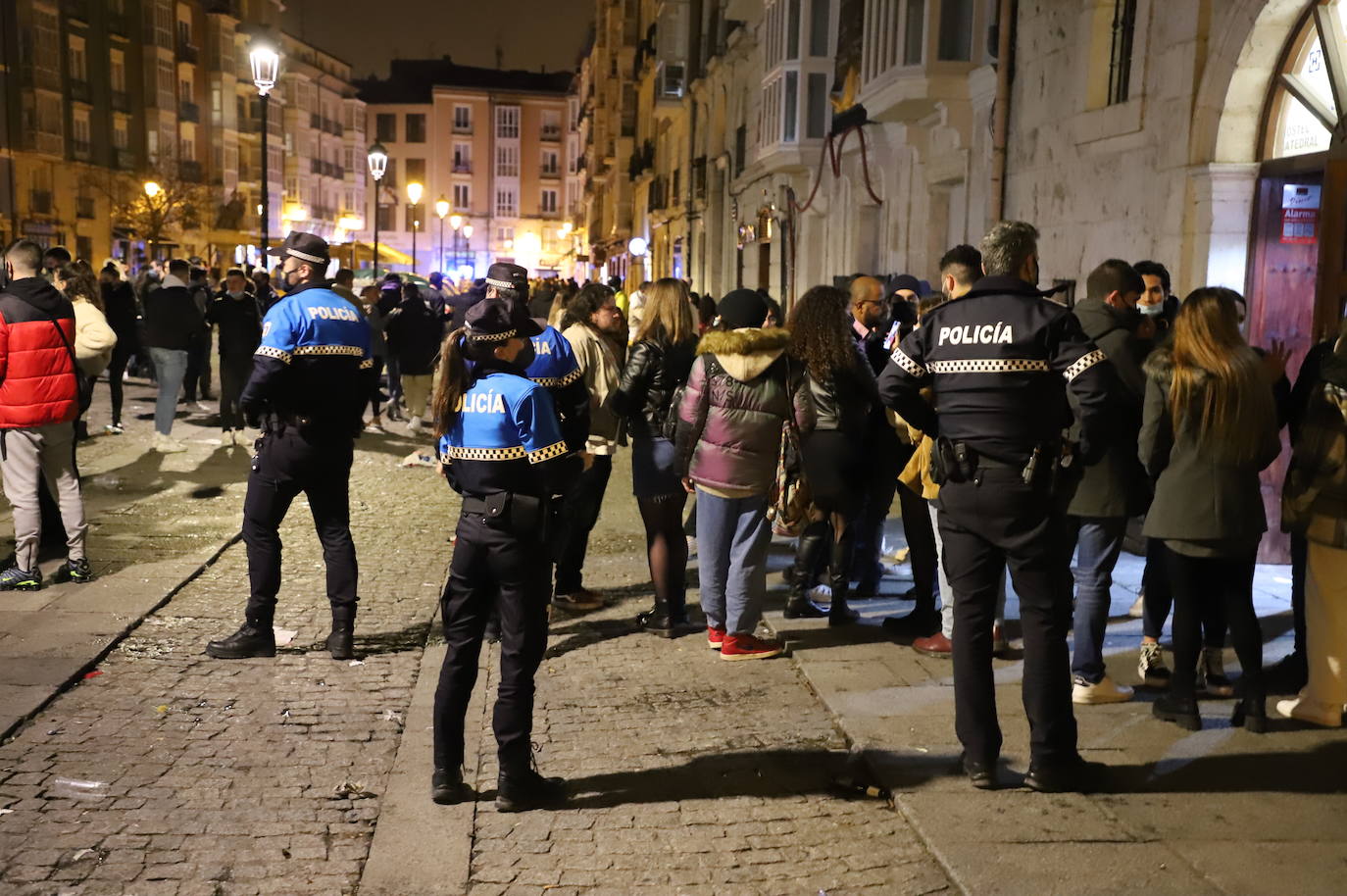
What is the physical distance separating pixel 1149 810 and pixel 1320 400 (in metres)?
1.90

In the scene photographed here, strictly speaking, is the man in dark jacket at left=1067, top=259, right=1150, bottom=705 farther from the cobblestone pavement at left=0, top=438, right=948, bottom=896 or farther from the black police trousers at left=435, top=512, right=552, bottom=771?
the black police trousers at left=435, top=512, right=552, bottom=771

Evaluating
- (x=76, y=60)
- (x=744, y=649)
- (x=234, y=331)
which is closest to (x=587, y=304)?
(x=744, y=649)

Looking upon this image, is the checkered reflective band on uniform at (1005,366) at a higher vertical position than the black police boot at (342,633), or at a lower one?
→ higher

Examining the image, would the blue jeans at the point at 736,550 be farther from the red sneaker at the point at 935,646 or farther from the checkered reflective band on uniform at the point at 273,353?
the checkered reflective band on uniform at the point at 273,353

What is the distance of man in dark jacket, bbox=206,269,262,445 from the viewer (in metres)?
14.2

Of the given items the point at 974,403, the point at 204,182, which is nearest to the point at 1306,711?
the point at 974,403

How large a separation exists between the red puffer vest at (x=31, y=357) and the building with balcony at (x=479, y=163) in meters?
92.1

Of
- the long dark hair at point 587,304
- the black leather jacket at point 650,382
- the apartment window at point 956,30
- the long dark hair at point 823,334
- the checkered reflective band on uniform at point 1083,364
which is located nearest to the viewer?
the checkered reflective band on uniform at point 1083,364

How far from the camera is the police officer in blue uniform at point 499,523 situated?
465 centimetres

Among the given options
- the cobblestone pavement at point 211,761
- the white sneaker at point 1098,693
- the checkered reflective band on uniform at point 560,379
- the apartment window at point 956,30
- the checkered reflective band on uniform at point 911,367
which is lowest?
the cobblestone pavement at point 211,761

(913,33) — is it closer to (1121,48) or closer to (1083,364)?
(1121,48)

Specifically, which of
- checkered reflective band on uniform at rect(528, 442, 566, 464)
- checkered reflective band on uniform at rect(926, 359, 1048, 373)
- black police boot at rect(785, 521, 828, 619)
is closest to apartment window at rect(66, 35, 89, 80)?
black police boot at rect(785, 521, 828, 619)

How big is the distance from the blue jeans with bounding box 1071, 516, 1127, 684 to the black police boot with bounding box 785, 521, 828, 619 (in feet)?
5.50

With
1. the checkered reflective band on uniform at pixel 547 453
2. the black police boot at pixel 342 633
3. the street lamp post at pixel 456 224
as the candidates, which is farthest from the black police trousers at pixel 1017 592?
the street lamp post at pixel 456 224
